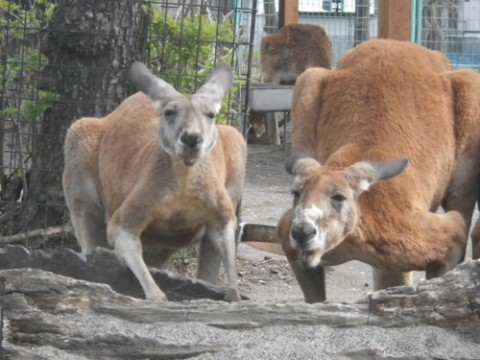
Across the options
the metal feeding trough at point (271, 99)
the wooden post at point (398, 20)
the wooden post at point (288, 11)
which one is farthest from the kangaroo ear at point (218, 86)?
the wooden post at point (288, 11)

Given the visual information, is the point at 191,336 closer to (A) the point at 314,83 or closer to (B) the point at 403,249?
(B) the point at 403,249

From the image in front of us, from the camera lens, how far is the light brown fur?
1872 centimetres

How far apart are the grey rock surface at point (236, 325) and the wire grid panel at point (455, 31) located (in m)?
12.3

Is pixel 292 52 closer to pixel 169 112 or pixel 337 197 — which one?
pixel 169 112

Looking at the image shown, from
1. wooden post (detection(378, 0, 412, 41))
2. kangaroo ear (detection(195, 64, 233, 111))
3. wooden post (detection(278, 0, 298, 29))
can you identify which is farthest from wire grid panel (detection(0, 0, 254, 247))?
wooden post (detection(278, 0, 298, 29))

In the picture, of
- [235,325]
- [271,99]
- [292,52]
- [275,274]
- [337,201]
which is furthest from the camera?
[292,52]

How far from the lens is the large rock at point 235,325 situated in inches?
201

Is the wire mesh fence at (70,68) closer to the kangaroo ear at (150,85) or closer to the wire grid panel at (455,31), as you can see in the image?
the kangaroo ear at (150,85)

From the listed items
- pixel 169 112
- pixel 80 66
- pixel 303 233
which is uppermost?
pixel 80 66

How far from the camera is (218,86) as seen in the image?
738cm

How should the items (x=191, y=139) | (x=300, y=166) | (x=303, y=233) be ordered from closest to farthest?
(x=303, y=233), (x=300, y=166), (x=191, y=139)

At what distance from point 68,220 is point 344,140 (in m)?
3.03

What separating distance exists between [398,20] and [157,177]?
7332mm

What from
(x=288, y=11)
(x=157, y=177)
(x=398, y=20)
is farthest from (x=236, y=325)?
(x=288, y=11)
